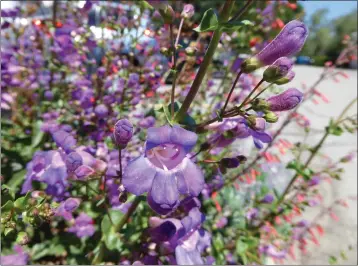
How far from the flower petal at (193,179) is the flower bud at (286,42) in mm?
345

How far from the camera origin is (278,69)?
3.11 ft

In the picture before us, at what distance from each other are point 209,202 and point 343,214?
2355 millimetres

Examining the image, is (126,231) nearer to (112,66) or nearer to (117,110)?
(117,110)

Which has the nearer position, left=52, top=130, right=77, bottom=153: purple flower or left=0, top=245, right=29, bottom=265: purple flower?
left=52, top=130, right=77, bottom=153: purple flower

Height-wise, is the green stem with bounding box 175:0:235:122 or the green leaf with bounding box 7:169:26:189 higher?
the green stem with bounding box 175:0:235:122

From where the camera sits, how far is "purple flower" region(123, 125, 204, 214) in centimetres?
89

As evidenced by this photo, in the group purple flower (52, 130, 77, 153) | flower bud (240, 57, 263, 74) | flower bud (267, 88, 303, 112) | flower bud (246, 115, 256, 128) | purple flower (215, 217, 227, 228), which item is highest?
flower bud (240, 57, 263, 74)

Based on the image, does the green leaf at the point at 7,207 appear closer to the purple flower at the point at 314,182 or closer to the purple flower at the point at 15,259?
the purple flower at the point at 15,259

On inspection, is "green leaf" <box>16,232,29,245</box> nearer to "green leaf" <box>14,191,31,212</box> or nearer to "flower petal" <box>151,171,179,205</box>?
"green leaf" <box>14,191,31,212</box>

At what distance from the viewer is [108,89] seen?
2.10m

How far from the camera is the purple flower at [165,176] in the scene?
0.89 meters

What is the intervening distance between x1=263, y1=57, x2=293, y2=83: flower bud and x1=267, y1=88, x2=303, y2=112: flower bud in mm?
61

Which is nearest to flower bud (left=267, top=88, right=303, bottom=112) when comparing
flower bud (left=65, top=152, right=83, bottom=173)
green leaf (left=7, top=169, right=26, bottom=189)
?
flower bud (left=65, top=152, right=83, bottom=173)

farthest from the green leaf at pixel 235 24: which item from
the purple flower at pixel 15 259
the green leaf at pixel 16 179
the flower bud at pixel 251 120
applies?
the green leaf at pixel 16 179
